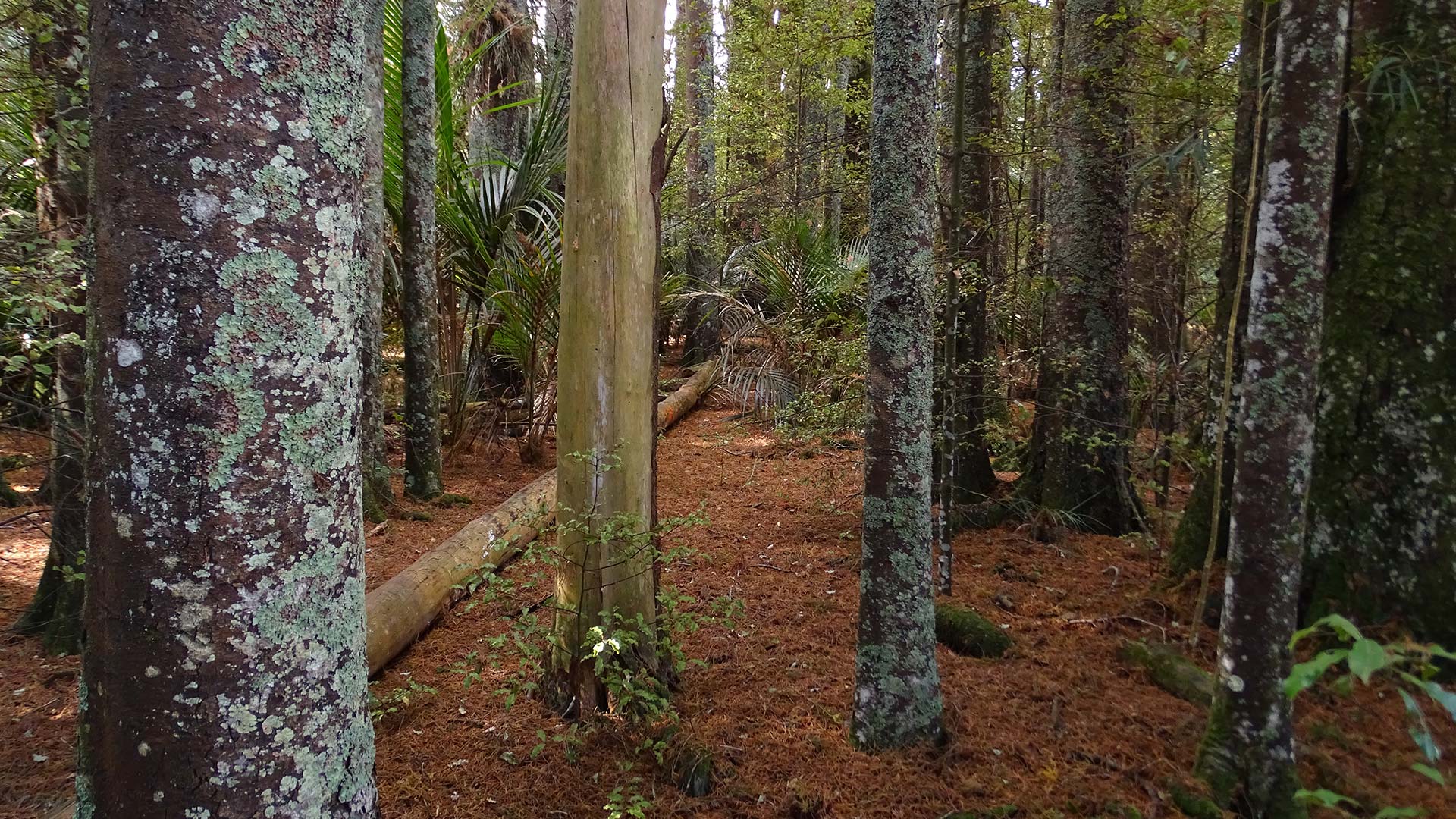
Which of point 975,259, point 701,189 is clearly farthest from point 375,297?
point 701,189

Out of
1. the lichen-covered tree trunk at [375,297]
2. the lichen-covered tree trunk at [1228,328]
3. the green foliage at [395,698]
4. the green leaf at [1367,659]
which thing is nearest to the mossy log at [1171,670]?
the lichen-covered tree trunk at [1228,328]

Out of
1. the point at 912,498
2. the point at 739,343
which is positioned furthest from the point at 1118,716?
the point at 739,343

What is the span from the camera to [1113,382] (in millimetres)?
5270

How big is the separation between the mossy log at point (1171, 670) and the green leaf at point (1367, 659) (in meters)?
2.46

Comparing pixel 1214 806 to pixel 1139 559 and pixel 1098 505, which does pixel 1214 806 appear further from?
pixel 1098 505

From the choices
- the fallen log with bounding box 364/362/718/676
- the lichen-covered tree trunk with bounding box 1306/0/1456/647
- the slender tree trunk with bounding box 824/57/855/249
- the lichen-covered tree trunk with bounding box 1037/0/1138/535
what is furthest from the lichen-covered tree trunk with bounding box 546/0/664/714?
the lichen-covered tree trunk with bounding box 1037/0/1138/535

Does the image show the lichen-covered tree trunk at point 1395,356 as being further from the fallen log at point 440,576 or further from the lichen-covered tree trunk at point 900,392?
the fallen log at point 440,576

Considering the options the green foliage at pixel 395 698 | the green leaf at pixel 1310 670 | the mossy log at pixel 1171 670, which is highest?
the green leaf at pixel 1310 670

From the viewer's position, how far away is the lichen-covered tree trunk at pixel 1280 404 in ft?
7.55

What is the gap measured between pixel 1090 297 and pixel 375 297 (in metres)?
5.57

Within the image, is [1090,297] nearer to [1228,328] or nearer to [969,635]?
[1228,328]

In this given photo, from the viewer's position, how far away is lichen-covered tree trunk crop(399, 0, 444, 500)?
6258 mm

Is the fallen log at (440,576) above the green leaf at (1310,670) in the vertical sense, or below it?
below

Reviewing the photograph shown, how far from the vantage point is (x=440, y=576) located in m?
4.38
